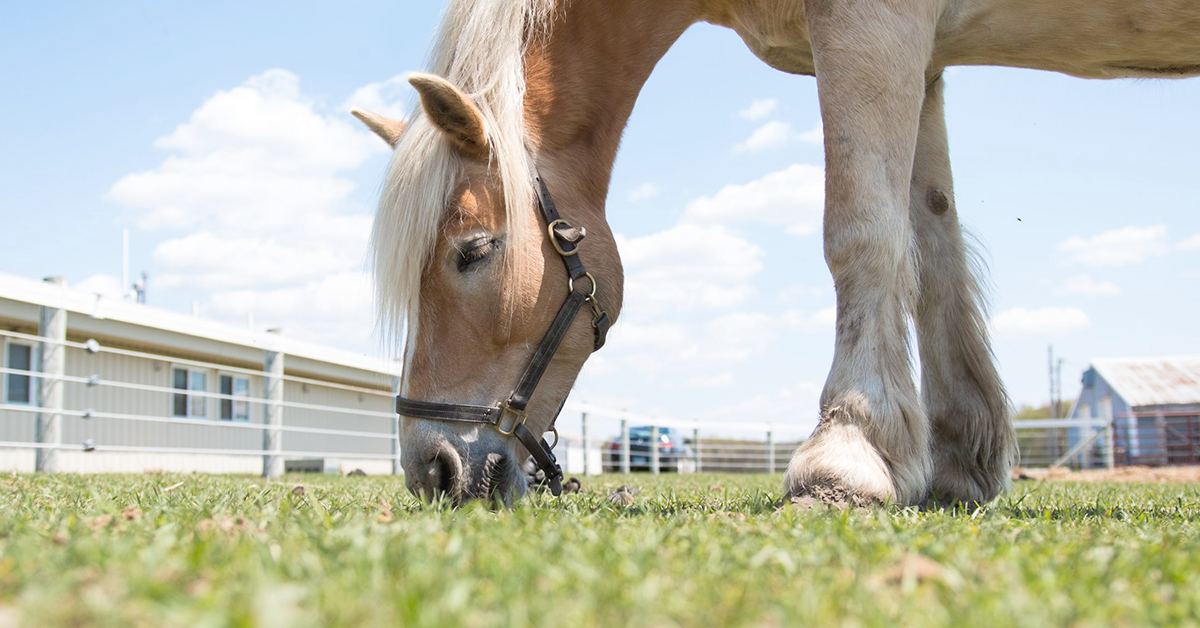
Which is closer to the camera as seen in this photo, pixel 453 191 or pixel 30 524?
pixel 30 524

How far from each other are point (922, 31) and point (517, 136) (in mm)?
1404

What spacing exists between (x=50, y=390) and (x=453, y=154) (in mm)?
6702

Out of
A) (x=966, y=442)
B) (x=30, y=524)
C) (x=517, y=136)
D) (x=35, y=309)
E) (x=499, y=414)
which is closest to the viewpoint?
(x=30, y=524)

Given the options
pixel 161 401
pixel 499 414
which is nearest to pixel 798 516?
pixel 499 414

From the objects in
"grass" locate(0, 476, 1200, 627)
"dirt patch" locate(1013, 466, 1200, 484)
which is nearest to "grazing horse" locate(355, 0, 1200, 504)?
"grass" locate(0, 476, 1200, 627)

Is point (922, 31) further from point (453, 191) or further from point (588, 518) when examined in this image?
point (588, 518)

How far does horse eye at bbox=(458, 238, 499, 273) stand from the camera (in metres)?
2.97

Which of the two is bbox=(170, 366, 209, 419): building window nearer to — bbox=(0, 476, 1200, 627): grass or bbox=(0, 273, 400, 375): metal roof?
bbox=(0, 273, 400, 375): metal roof

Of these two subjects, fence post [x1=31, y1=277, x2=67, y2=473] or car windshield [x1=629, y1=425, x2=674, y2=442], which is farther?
car windshield [x1=629, y1=425, x2=674, y2=442]

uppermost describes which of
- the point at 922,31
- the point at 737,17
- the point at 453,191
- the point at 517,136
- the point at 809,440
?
the point at 737,17

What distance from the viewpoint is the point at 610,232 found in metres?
3.39

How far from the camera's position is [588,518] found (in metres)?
2.20

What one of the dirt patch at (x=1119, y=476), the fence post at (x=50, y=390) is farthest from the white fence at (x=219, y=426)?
the dirt patch at (x=1119, y=476)

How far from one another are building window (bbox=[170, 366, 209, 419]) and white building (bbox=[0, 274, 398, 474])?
0.07 ft
